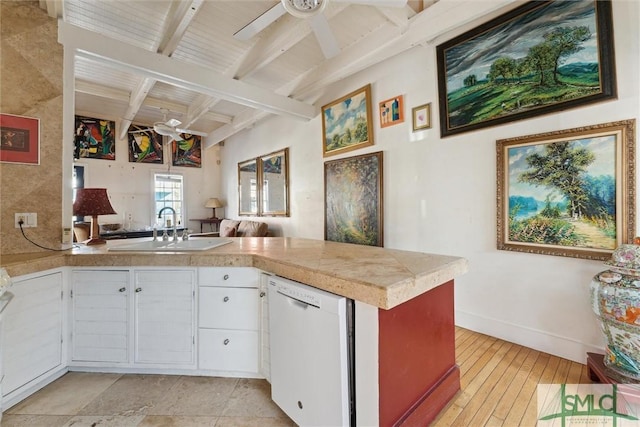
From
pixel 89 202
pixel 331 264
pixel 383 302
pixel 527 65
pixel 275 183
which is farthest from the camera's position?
pixel 275 183

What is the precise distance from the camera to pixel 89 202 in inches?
88.5

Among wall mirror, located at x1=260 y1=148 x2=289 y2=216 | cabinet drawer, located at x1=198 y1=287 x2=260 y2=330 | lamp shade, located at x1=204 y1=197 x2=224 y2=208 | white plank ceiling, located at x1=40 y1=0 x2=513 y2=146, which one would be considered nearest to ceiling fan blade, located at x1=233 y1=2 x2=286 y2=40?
white plank ceiling, located at x1=40 y1=0 x2=513 y2=146

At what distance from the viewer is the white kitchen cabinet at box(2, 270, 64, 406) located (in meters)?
1.54

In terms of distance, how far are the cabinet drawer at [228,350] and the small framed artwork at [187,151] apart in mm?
5728

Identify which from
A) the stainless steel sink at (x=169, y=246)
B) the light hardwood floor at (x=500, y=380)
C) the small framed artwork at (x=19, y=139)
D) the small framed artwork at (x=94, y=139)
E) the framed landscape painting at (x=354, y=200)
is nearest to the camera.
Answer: the light hardwood floor at (x=500, y=380)

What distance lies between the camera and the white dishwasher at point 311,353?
1.15 m

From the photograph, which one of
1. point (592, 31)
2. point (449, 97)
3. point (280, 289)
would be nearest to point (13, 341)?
point (280, 289)

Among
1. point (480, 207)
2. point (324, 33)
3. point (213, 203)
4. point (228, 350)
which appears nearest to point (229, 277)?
point (228, 350)

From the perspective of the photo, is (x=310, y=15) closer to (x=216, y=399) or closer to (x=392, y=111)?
(x=392, y=111)

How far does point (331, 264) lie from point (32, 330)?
199 cm

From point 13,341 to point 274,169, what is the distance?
4.01 meters

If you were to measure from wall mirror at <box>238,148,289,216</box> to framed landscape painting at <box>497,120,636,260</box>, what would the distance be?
3434mm

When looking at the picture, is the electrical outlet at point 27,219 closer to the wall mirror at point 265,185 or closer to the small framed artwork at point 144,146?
the wall mirror at point 265,185

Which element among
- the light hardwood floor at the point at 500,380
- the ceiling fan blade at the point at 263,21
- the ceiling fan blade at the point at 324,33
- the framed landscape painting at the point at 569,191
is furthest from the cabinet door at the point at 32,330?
the framed landscape painting at the point at 569,191
